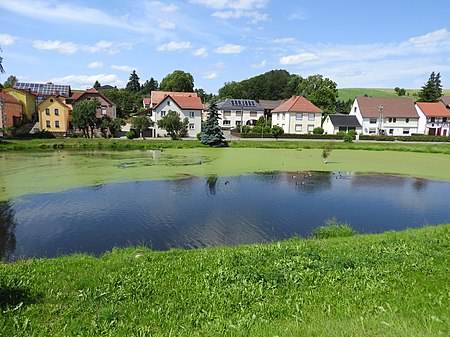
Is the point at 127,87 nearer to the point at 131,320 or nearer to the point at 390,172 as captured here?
the point at 390,172

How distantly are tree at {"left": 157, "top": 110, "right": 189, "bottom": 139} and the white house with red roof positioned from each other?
324cm

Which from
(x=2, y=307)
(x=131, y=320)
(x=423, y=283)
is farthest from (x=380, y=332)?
(x=2, y=307)

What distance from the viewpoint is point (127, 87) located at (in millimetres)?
119000

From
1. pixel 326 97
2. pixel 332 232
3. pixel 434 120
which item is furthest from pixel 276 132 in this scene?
pixel 332 232

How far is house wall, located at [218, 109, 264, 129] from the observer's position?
61844 millimetres

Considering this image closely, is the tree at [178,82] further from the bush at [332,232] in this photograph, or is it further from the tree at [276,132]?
the bush at [332,232]

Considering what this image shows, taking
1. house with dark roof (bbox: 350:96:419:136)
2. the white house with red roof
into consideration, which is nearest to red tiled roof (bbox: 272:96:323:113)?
house with dark roof (bbox: 350:96:419:136)

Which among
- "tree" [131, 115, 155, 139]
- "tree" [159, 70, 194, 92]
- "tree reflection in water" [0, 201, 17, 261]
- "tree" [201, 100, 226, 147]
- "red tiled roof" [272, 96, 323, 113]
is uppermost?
"tree" [159, 70, 194, 92]

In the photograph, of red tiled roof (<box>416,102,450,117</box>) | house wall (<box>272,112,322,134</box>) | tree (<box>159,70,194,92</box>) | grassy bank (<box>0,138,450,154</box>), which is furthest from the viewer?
tree (<box>159,70,194,92</box>)

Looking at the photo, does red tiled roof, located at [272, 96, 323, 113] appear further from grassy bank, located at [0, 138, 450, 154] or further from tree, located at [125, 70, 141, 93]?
tree, located at [125, 70, 141, 93]

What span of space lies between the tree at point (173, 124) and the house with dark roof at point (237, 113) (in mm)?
16938

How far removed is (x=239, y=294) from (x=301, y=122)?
52.4 metres

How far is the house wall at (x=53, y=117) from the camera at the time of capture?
4550 cm

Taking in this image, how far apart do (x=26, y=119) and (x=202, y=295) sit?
5589 centimetres
